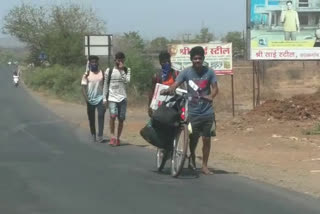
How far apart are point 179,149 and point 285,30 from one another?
1382 centimetres

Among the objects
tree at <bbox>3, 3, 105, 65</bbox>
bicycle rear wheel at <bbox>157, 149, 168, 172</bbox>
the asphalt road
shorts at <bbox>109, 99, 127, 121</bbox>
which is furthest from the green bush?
bicycle rear wheel at <bbox>157, 149, 168, 172</bbox>

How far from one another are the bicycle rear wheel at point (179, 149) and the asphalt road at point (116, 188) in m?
0.17

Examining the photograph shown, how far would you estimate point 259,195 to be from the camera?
8.52 meters

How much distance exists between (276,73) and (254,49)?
30.3 meters

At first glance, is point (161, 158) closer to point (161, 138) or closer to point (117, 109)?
point (161, 138)

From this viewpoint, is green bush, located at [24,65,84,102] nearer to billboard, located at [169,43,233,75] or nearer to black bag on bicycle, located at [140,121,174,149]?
billboard, located at [169,43,233,75]

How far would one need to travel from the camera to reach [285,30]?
894 inches

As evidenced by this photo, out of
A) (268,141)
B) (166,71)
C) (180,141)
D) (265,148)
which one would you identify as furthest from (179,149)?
(268,141)

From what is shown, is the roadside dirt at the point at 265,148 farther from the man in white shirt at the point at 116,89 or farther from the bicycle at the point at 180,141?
the bicycle at the point at 180,141

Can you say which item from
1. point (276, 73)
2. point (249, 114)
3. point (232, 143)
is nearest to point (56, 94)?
point (276, 73)

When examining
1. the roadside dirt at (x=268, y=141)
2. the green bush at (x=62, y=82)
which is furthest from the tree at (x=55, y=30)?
the roadside dirt at (x=268, y=141)

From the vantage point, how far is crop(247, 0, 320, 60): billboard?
22.4 metres

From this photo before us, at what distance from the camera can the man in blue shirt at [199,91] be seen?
389 inches

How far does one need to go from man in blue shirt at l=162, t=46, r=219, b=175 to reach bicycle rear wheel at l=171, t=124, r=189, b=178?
0.68ft
